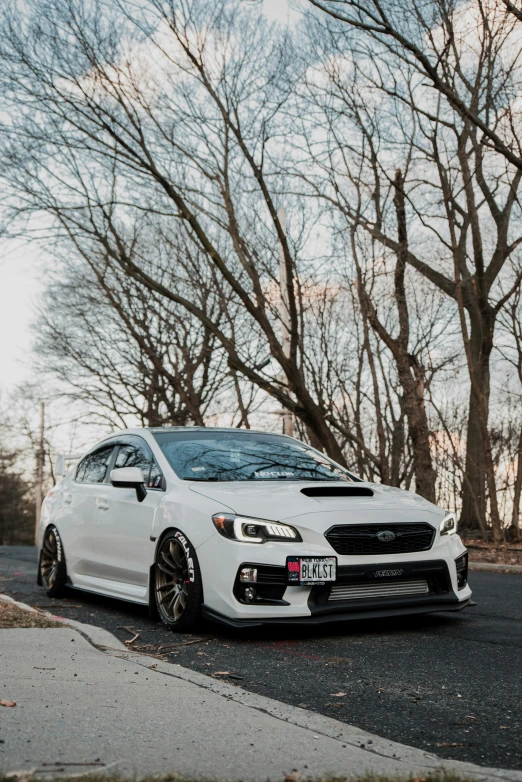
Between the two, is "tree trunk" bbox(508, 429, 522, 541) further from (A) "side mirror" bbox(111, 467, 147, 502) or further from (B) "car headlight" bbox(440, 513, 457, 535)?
(A) "side mirror" bbox(111, 467, 147, 502)

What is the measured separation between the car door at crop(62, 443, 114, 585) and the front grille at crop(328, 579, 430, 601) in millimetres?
2692

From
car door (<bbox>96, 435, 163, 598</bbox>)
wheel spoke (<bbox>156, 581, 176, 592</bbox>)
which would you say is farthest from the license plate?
car door (<bbox>96, 435, 163, 598</bbox>)

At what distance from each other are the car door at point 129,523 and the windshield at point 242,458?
220 millimetres

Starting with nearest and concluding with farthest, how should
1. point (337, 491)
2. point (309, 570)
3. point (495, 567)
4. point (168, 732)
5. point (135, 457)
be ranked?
point (168, 732) → point (309, 570) → point (337, 491) → point (135, 457) → point (495, 567)

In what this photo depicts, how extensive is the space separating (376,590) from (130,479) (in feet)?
6.97

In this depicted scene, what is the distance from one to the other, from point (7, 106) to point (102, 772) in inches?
553

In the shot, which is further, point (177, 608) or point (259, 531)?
point (177, 608)

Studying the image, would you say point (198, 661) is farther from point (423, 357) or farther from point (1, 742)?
point (423, 357)

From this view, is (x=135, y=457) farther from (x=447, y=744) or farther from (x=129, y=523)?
(x=447, y=744)

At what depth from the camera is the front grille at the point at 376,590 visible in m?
5.81

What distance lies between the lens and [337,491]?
6383 mm

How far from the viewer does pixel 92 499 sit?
7.96 metres

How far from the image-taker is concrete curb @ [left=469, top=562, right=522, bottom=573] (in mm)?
11301

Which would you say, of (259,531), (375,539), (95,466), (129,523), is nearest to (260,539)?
(259,531)
